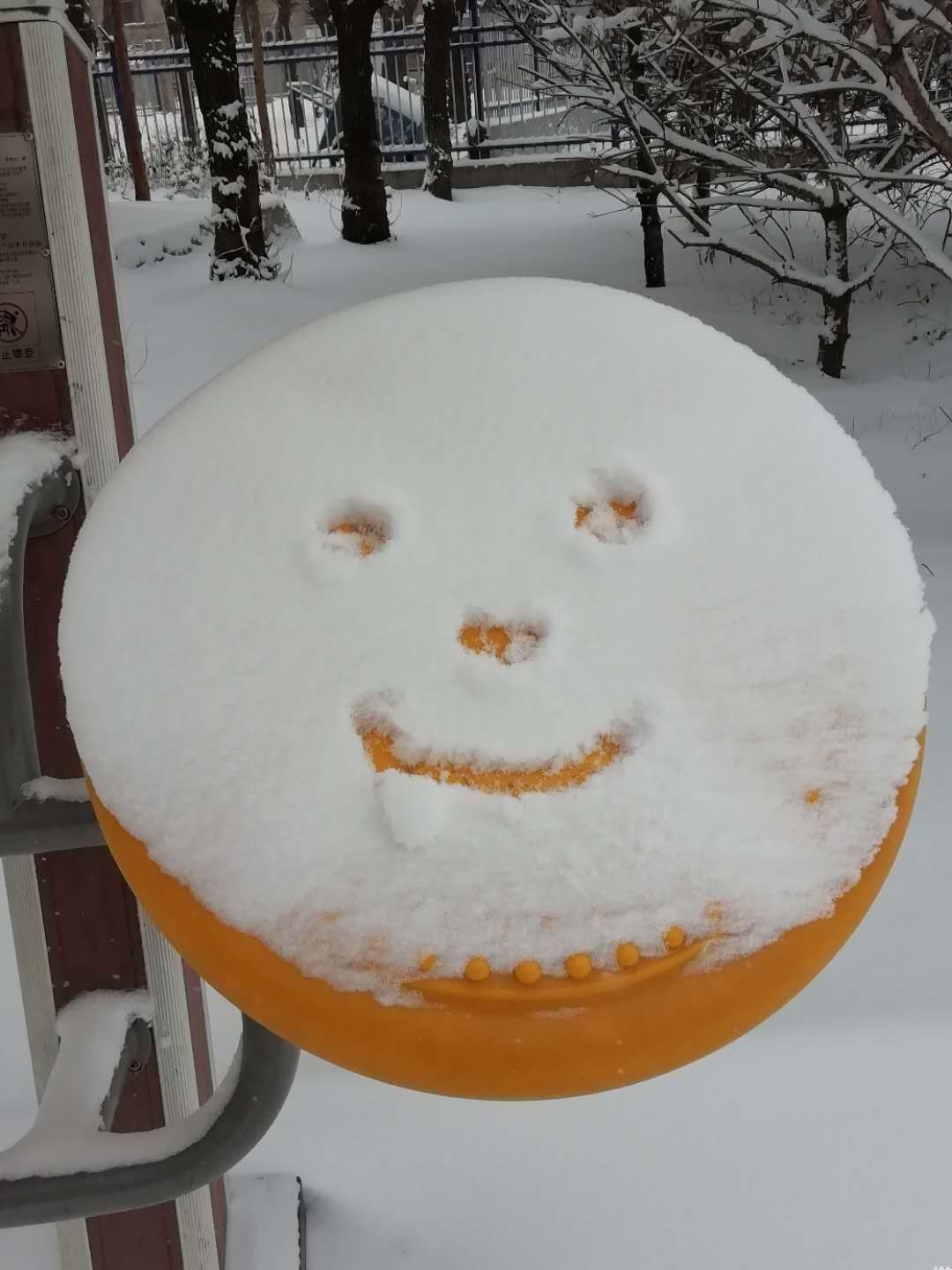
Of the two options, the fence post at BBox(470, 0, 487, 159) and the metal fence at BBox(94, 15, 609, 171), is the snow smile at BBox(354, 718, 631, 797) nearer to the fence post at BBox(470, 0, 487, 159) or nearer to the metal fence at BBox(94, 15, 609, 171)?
the metal fence at BBox(94, 15, 609, 171)

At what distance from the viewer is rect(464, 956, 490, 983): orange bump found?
19.0 inches

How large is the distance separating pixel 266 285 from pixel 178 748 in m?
6.67

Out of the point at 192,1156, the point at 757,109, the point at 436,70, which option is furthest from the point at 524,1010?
the point at 436,70

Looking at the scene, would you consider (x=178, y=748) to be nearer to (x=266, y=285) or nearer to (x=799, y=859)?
(x=799, y=859)

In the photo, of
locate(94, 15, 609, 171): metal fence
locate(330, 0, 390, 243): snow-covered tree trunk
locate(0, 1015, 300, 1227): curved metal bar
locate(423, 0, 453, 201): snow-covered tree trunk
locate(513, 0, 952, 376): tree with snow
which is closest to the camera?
locate(0, 1015, 300, 1227): curved metal bar

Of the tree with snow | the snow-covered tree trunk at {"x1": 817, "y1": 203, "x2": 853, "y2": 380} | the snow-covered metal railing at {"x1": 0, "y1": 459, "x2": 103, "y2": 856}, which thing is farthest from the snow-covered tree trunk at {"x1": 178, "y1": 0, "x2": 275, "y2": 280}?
the snow-covered metal railing at {"x1": 0, "y1": 459, "x2": 103, "y2": 856}

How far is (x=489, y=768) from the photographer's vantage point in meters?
0.51

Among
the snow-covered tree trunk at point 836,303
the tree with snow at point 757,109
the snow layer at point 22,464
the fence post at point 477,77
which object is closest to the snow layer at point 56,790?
the snow layer at point 22,464

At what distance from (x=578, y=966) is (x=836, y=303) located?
19.1 feet

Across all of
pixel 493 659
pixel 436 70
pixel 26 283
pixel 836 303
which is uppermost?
pixel 436 70

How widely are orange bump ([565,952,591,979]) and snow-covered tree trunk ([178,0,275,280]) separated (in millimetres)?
6719

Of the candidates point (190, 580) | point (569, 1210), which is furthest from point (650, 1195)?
point (190, 580)

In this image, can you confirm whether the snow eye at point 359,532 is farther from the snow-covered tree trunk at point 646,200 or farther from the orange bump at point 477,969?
the snow-covered tree trunk at point 646,200

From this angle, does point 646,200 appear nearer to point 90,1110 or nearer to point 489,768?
point 90,1110
